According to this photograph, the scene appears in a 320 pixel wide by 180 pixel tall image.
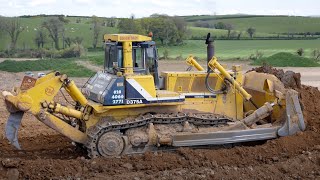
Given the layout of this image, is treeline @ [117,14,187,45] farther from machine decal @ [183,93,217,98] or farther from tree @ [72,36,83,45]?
machine decal @ [183,93,217,98]

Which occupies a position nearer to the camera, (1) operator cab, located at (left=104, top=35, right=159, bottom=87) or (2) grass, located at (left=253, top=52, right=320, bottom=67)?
(1) operator cab, located at (left=104, top=35, right=159, bottom=87)

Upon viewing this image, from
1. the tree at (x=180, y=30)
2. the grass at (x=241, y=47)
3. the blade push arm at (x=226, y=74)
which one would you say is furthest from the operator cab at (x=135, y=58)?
the tree at (x=180, y=30)

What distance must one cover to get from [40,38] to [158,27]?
19940 mm

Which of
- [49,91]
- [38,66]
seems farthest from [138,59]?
[38,66]

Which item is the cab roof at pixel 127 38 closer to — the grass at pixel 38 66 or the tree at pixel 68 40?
the grass at pixel 38 66

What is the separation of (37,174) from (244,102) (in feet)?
18.0

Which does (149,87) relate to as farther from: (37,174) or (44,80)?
(37,174)

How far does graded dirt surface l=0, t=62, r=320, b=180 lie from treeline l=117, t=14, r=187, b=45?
37.4m

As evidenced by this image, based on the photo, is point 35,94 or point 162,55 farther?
point 162,55

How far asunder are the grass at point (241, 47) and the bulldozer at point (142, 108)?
1394 inches

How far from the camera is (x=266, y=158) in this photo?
1165cm

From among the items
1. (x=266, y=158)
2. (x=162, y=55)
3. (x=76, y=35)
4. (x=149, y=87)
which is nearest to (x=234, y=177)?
(x=266, y=158)

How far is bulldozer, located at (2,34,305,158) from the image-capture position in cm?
1136

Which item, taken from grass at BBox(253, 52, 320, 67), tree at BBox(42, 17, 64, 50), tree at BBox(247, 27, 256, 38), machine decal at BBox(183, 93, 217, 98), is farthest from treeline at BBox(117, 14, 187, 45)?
machine decal at BBox(183, 93, 217, 98)
